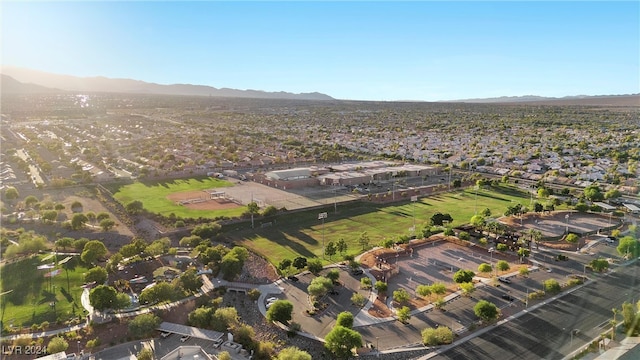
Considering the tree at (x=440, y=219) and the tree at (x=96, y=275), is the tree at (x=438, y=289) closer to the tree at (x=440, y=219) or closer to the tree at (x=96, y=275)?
the tree at (x=440, y=219)

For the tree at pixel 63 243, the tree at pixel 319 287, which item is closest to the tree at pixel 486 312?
the tree at pixel 319 287

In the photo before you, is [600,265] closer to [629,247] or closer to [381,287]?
[629,247]

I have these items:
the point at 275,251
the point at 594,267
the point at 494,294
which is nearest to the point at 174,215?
the point at 275,251

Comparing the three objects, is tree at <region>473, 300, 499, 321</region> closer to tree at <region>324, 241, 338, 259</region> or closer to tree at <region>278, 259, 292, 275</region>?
tree at <region>324, 241, 338, 259</region>

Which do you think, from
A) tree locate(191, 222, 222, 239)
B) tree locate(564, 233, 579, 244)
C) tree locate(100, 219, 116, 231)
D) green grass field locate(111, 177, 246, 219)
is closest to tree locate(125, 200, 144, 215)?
green grass field locate(111, 177, 246, 219)

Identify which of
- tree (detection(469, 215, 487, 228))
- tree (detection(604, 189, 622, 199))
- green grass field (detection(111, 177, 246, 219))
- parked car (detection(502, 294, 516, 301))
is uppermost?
tree (detection(604, 189, 622, 199))

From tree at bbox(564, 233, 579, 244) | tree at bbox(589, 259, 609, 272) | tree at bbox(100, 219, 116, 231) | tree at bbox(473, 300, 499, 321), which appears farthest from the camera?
tree at bbox(100, 219, 116, 231)
